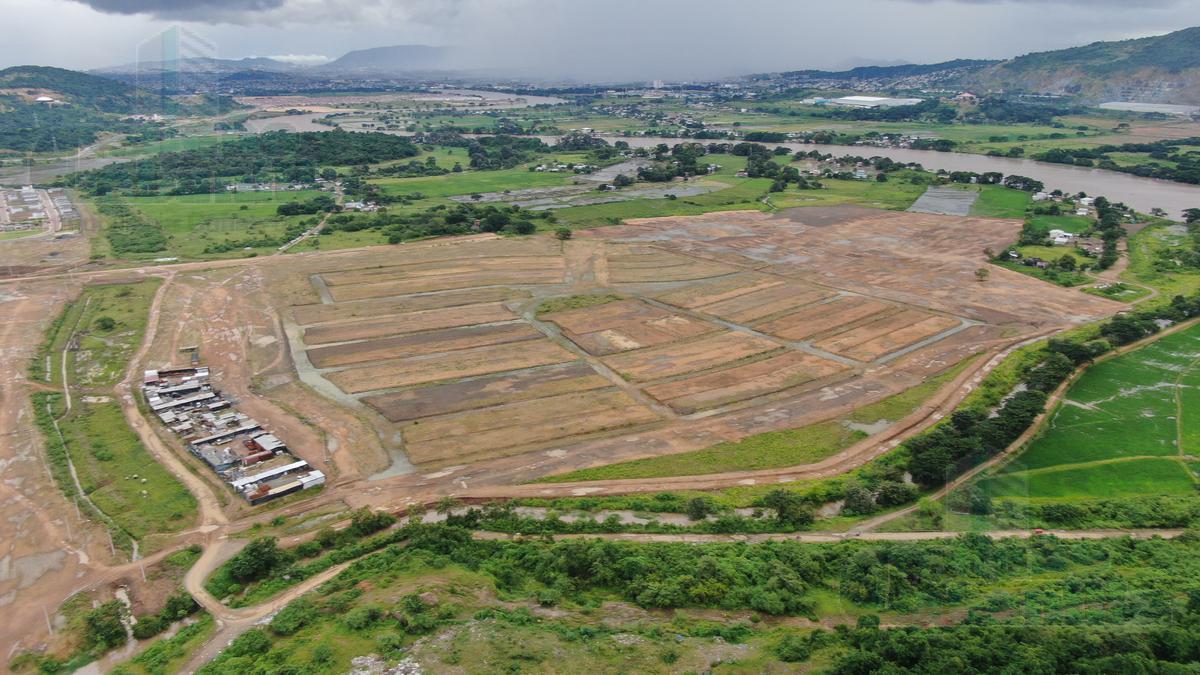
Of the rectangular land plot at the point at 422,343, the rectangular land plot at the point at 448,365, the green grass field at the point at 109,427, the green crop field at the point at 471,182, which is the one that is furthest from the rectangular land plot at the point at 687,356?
the green crop field at the point at 471,182

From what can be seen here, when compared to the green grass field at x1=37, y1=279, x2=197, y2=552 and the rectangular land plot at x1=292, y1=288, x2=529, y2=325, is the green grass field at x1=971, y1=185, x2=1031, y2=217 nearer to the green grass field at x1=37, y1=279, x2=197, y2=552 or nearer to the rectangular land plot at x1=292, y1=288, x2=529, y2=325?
the rectangular land plot at x1=292, y1=288, x2=529, y2=325

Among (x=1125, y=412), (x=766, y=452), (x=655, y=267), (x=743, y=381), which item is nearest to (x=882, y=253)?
(x=655, y=267)

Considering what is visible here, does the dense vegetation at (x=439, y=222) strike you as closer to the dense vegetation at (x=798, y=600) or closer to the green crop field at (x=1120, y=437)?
the dense vegetation at (x=798, y=600)

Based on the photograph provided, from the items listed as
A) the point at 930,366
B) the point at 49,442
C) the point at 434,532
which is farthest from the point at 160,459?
the point at 930,366

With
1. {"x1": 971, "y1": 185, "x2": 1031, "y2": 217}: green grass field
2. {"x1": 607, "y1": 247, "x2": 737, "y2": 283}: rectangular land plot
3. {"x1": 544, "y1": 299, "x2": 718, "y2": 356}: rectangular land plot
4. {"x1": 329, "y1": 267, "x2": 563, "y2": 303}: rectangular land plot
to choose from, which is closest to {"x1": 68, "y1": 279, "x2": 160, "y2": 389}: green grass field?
{"x1": 329, "y1": 267, "x2": 563, "y2": 303}: rectangular land plot

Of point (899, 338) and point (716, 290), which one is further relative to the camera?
point (716, 290)

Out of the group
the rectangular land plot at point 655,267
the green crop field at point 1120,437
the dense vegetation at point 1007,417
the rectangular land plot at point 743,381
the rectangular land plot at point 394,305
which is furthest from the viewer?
the rectangular land plot at point 655,267

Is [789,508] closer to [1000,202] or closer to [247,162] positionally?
[1000,202]
